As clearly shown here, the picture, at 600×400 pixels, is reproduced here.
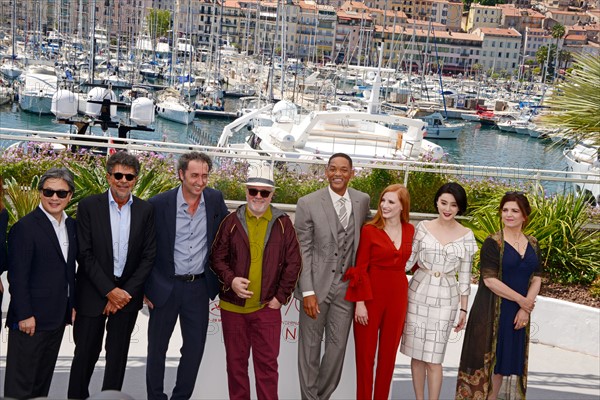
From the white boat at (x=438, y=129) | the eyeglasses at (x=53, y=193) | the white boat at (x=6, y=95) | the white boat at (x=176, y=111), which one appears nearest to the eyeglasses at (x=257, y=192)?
the eyeglasses at (x=53, y=193)

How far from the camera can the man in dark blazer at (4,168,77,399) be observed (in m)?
4.79

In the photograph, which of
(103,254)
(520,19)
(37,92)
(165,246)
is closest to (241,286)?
(165,246)

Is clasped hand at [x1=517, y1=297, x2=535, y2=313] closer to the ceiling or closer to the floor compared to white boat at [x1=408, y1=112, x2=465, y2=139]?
closer to the ceiling

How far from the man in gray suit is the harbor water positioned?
41772 millimetres

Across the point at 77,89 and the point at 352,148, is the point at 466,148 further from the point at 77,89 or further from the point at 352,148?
the point at 352,148

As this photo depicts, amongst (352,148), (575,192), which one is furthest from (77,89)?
(575,192)

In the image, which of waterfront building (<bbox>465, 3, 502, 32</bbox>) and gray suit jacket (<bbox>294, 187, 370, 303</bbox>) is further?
waterfront building (<bbox>465, 3, 502, 32</bbox>)

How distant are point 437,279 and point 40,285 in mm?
2421

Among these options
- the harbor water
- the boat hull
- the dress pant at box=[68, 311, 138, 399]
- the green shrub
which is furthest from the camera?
the boat hull

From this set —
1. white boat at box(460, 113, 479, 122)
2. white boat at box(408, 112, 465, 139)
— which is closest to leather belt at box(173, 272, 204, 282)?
white boat at box(408, 112, 465, 139)

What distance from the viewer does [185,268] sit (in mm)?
5211

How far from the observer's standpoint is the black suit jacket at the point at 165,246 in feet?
17.0

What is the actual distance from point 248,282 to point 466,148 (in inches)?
2529

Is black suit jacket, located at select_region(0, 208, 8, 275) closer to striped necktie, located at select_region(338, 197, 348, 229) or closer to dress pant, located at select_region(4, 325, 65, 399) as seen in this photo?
dress pant, located at select_region(4, 325, 65, 399)
